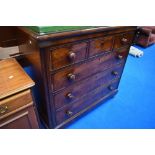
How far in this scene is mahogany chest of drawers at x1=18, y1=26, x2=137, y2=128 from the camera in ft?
2.78

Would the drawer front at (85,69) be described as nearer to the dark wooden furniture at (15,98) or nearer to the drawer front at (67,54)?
the drawer front at (67,54)

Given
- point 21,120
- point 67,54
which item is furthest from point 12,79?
point 67,54

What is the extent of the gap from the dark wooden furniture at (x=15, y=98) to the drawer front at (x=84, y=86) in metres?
0.26

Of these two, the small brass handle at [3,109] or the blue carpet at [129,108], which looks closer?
the small brass handle at [3,109]

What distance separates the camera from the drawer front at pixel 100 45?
3.45 ft

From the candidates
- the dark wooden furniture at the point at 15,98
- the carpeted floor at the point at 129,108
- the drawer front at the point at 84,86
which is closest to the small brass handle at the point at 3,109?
the dark wooden furniture at the point at 15,98

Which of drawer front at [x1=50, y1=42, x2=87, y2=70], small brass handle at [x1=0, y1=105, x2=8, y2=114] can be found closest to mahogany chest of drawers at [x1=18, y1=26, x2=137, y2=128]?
drawer front at [x1=50, y1=42, x2=87, y2=70]

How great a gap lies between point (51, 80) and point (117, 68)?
0.85 metres

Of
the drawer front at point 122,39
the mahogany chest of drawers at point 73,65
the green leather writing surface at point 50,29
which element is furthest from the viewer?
the drawer front at point 122,39

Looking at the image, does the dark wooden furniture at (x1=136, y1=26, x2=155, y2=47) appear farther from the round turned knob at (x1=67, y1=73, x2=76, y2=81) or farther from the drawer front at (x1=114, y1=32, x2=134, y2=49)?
the round turned knob at (x1=67, y1=73, x2=76, y2=81)

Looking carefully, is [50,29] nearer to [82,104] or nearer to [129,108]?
[82,104]

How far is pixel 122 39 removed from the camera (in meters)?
1.27

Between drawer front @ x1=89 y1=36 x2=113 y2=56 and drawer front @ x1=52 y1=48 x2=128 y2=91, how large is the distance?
0.07 m

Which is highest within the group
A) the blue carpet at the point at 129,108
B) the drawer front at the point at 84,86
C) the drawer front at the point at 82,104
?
the drawer front at the point at 84,86
